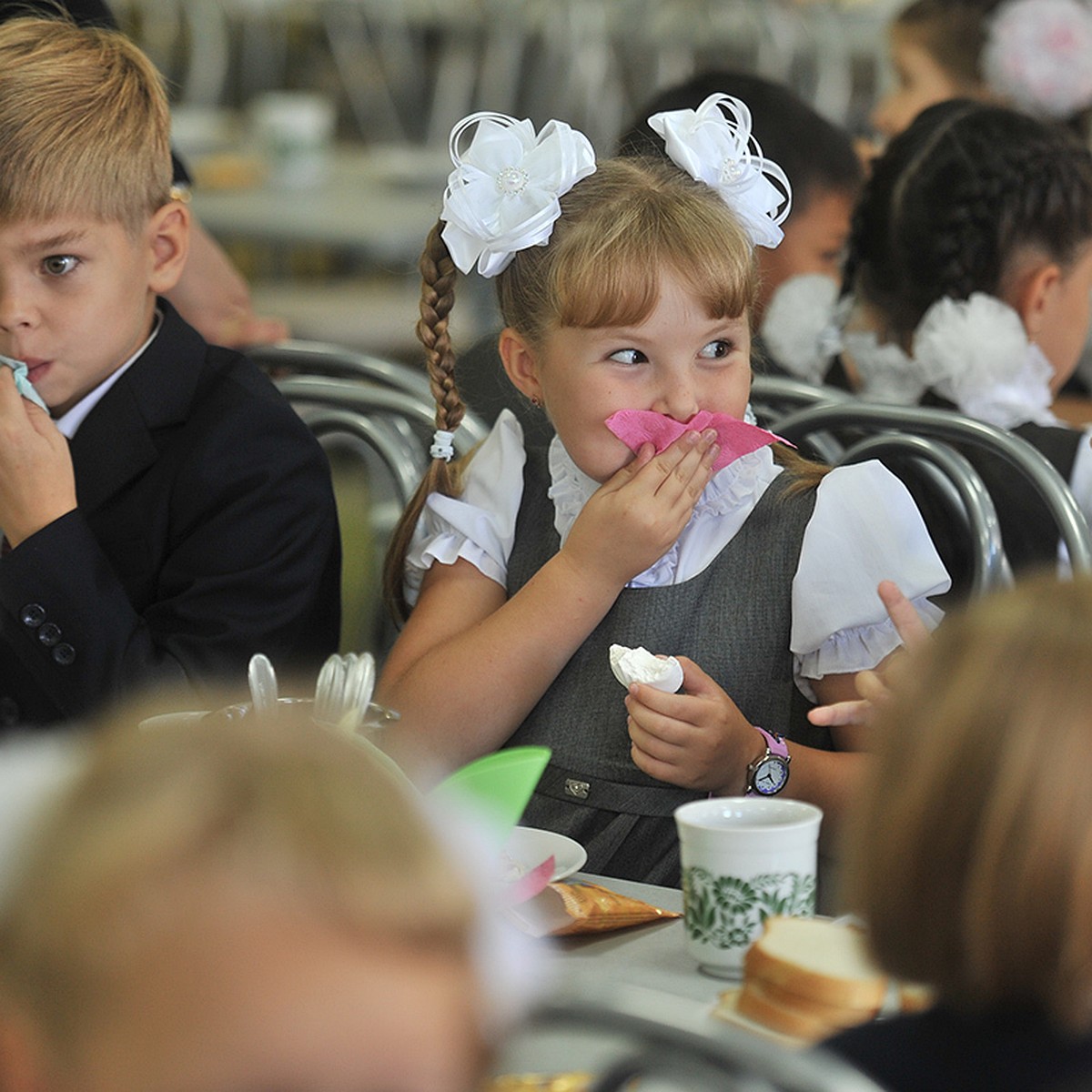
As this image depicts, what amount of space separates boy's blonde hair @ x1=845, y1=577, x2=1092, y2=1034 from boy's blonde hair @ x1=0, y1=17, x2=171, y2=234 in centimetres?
116

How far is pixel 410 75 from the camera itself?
21.8 feet

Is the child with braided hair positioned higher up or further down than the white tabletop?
higher up

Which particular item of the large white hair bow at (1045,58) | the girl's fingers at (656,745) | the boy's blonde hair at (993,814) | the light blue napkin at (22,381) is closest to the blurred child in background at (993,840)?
the boy's blonde hair at (993,814)

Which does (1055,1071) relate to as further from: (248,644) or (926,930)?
(248,644)

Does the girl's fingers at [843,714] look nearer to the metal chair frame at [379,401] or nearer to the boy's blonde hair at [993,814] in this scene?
the boy's blonde hair at [993,814]

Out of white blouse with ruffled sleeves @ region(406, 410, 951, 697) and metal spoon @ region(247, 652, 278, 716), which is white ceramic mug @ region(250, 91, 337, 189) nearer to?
white blouse with ruffled sleeves @ region(406, 410, 951, 697)

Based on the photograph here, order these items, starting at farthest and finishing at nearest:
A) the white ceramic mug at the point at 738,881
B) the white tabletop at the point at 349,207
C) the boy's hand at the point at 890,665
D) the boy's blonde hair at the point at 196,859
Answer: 1. the white tabletop at the point at 349,207
2. the boy's hand at the point at 890,665
3. the white ceramic mug at the point at 738,881
4. the boy's blonde hair at the point at 196,859

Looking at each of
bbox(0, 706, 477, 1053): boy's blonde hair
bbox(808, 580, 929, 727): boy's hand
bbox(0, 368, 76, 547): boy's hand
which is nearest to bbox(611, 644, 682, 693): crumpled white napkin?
bbox(808, 580, 929, 727): boy's hand

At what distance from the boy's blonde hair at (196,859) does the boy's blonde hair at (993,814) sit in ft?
0.83

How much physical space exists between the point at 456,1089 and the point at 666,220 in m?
1.13

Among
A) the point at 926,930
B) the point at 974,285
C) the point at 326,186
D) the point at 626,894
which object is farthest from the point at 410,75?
the point at 926,930

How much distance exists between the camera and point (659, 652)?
155cm

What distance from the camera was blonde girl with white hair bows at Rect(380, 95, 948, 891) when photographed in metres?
1.50

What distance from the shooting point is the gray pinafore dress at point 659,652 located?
1.49m
